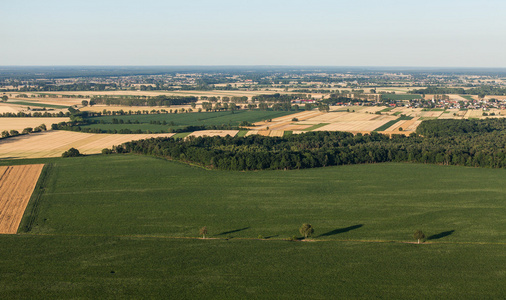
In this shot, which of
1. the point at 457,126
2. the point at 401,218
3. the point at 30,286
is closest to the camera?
the point at 30,286

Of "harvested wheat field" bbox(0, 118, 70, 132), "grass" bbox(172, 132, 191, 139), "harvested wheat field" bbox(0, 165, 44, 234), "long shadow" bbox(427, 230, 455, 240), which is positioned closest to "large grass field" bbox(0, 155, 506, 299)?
"long shadow" bbox(427, 230, 455, 240)

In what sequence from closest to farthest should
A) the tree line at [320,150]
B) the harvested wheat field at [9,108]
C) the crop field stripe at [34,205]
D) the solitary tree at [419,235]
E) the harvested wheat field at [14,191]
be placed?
the solitary tree at [419,235], the crop field stripe at [34,205], the harvested wheat field at [14,191], the tree line at [320,150], the harvested wheat field at [9,108]

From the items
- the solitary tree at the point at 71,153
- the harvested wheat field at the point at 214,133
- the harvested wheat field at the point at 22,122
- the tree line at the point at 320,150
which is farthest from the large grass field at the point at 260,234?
the harvested wheat field at the point at 22,122

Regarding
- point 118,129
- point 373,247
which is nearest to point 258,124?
point 118,129

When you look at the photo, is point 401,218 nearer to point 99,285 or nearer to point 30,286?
point 99,285

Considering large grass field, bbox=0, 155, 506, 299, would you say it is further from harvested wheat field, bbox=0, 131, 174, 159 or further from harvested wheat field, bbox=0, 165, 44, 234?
harvested wheat field, bbox=0, 131, 174, 159

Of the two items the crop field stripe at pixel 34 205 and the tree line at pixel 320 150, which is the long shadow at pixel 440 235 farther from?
the crop field stripe at pixel 34 205

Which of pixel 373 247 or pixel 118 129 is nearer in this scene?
pixel 373 247
